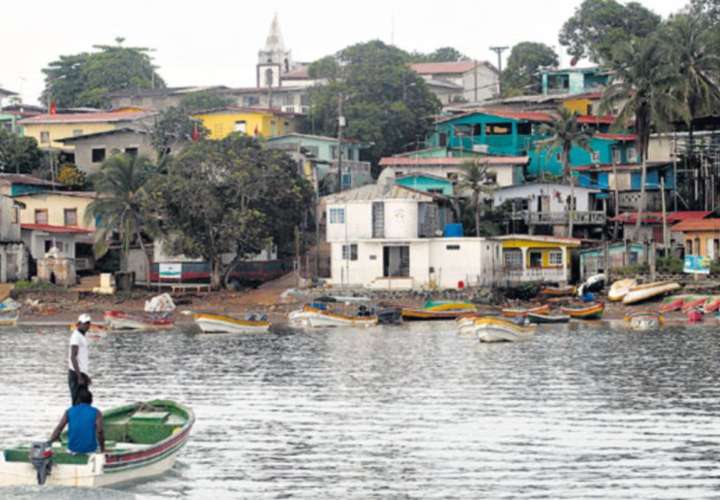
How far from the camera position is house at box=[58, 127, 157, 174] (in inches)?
3691

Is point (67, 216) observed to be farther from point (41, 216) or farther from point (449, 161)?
point (449, 161)

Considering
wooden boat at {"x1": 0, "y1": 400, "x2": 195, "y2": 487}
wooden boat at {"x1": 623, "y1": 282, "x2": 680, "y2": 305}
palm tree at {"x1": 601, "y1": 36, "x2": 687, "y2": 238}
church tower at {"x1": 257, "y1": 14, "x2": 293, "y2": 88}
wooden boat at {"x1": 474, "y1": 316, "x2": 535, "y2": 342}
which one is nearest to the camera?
wooden boat at {"x1": 0, "y1": 400, "x2": 195, "y2": 487}

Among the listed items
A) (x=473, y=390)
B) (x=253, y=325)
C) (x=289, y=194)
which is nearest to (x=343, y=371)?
(x=473, y=390)

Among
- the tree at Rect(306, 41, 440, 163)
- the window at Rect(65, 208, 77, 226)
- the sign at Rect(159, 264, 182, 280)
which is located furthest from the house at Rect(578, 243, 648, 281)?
the window at Rect(65, 208, 77, 226)

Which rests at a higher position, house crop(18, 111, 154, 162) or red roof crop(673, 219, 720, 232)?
house crop(18, 111, 154, 162)

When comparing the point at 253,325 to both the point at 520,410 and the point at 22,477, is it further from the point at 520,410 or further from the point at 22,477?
the point at 22,477

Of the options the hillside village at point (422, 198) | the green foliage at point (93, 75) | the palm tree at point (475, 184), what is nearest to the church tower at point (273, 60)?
the green foliage at point (93, 75)

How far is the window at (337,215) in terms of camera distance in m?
77.6

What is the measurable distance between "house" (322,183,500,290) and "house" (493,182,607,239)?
754 cm

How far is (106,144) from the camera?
93.9 meters

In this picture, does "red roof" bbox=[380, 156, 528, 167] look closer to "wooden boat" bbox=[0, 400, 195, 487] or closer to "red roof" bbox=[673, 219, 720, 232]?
"red roof" bbox=[673, 219, 720, 232]

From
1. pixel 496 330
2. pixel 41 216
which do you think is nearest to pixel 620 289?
pixel 496 330

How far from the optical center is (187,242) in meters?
73.8

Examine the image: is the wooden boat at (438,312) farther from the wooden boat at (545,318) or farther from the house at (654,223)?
the house at (654,223)
